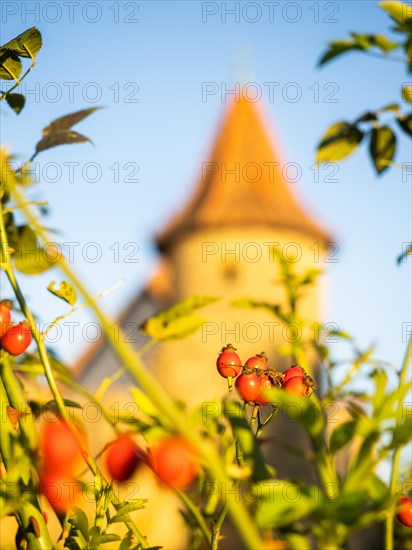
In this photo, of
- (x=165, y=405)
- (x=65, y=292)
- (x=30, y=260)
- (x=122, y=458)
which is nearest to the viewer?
(x=165, y=405)

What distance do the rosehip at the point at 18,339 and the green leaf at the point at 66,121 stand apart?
1.01 ft

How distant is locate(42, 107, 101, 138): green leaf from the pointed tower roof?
23.7 m

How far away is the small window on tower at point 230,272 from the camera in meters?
24.4

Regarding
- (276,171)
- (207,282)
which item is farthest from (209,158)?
(207,282)

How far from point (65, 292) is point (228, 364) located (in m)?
0.22

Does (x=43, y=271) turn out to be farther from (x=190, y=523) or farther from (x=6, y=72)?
(x=190, y=523)

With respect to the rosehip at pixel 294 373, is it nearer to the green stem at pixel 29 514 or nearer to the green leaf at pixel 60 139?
the green stem at pixel 29 514

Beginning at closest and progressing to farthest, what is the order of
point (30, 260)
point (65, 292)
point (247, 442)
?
1. point (247, 442)
2. point (65, 292)
3. point (30, 260)

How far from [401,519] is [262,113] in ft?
95.1

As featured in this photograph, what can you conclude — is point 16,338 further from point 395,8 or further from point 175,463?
point 395,8

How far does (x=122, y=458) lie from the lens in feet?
1.88

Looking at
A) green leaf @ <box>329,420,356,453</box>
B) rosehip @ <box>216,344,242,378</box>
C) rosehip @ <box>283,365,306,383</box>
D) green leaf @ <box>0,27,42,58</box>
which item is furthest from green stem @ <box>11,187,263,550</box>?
green leaf @ <box>0,27,42,58</box>

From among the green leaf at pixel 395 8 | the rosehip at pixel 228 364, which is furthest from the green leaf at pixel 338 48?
the rosehip at pixel 228 364

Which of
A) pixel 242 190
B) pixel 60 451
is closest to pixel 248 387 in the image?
pixel 60 451
